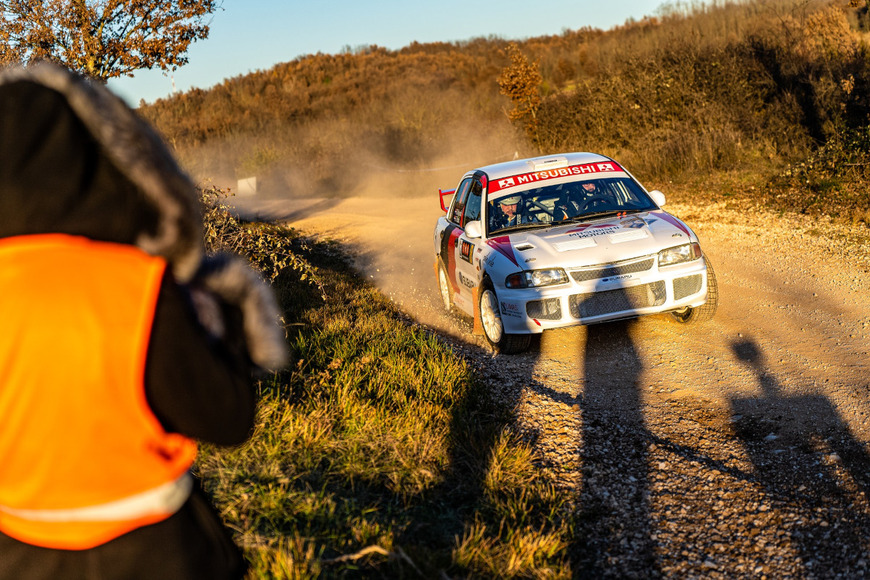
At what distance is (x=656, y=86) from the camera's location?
19.8 meters

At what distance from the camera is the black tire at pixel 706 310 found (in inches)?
297

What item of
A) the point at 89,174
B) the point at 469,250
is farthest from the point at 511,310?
the point at 89,174

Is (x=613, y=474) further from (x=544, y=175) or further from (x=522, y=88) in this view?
(x=522, y=88)

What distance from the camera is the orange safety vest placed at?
1361 mm

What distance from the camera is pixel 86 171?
4.72 feet

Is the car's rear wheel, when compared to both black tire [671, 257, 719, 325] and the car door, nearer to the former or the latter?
the car door

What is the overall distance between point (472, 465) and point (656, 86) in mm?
17293

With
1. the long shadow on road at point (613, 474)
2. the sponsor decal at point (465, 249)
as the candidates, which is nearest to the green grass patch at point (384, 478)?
the long shadow on road at point (613, 474)

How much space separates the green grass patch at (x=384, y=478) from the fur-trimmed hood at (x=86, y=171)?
190 centimetres

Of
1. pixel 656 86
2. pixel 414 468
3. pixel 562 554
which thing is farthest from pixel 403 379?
pixel 656 86

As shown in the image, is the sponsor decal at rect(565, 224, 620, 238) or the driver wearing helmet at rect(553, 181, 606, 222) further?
the driver wearing helmet at rect(553, 181, 606, 222)

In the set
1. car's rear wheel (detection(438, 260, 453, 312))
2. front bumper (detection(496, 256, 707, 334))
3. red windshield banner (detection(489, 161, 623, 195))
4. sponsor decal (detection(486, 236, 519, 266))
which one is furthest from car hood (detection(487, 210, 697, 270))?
car's rear wheel (detection(438, 260, 453, 312))

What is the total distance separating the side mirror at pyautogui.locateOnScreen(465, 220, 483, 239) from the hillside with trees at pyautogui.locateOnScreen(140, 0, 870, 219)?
2854 mm

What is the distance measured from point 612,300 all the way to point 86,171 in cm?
615
